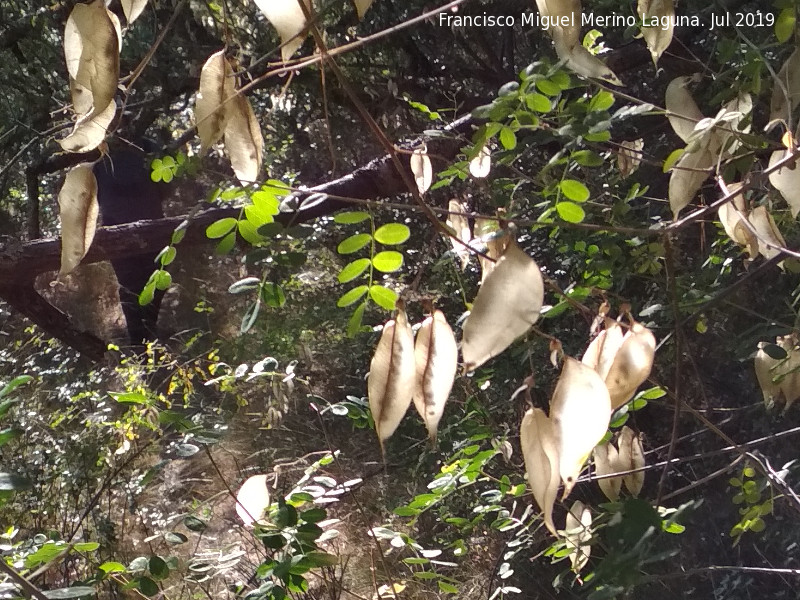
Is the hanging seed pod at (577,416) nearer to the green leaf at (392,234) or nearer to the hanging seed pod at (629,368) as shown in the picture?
the hanging seed pod at (629,368)

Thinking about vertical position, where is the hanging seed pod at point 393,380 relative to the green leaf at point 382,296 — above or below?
above

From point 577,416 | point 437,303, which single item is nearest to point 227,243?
point 577,416

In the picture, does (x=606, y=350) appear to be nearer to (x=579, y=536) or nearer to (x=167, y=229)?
(x=579, y=536)

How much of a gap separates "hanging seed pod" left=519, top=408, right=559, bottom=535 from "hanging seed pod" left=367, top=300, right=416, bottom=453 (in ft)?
0.16

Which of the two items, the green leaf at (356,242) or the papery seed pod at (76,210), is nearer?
the papery seed pod at (76,210)

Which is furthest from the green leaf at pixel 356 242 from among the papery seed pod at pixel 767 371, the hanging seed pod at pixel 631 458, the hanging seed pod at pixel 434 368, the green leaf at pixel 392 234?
the papery seed pod at pixel 767 371

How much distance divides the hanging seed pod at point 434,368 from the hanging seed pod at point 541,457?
0.04 meters

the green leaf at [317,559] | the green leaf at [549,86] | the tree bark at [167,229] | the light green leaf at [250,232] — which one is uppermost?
the green leaf at [549,86]

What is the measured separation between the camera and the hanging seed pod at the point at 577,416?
0.24m

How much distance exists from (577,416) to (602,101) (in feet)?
0.98

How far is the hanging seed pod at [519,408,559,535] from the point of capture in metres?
0.25

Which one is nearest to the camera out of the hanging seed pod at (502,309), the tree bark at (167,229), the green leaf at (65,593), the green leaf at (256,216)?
the hanging seed pod at (502,309)

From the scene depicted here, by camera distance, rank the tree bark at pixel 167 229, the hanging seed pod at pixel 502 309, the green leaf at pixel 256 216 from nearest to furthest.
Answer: the hanging seed pod at pixel 502 309 < the green leaf at pixel 256 216 < the tree bark at pixel 167 229

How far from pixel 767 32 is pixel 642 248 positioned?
28 centimetres
